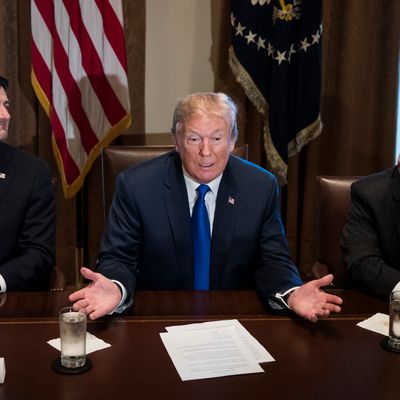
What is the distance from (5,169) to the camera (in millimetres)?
2348

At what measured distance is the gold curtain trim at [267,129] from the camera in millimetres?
3582

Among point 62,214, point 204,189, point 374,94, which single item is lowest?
point 62,214

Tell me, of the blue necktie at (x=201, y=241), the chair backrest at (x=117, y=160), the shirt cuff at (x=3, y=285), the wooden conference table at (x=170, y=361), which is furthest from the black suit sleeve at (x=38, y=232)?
the blue necktie at (x=201, y=241)

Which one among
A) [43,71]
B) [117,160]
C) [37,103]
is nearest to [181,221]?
[117,160]

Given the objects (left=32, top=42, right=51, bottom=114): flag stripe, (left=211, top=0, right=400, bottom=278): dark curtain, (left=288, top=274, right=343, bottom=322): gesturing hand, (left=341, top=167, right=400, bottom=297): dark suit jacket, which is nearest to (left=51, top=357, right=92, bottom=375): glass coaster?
(left=288, top=274, right=343, bottom=322): gesturing hand

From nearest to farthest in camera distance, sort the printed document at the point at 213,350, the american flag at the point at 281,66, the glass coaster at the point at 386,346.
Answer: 1. the printed document at the point at 213,350
2. the glass coaster at the point at 386,346
3. the american flag at the point at 281,66

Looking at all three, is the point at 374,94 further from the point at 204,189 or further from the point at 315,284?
the point at 315,284

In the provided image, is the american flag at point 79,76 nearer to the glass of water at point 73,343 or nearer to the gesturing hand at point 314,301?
the gesturing hand at point 314,301

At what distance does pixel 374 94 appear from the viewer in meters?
3.83

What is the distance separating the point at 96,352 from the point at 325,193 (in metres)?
1.37

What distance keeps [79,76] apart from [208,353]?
7.74 feet

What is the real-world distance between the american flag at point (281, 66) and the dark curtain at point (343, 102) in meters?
0.22

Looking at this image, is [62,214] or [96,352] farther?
[62,214]

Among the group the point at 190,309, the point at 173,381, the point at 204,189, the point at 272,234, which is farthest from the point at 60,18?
the point at 173,381
